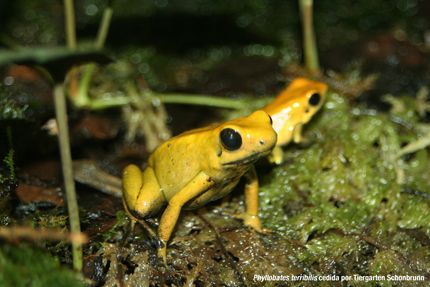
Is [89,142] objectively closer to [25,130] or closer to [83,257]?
[25,130]

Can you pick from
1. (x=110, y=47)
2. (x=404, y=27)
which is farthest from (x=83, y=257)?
(x=404, y=27)

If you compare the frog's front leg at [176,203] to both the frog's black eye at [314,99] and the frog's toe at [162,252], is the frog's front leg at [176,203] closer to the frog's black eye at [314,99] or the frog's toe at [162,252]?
the frog's toe at [162,252]

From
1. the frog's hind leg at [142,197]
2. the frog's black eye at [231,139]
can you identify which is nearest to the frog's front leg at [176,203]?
the frog's hind leg at [142,197]

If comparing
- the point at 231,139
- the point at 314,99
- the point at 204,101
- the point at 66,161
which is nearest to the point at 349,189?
the point at 314,99

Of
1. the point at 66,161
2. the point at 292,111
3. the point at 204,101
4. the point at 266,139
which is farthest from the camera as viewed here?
the point at 204,101

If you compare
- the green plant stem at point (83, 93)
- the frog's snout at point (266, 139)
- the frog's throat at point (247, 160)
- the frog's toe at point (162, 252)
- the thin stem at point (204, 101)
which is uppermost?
the frog's snout at point (266, 139)

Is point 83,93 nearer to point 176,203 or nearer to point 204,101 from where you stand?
point 204,101

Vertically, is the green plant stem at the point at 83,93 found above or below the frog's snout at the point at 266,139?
below

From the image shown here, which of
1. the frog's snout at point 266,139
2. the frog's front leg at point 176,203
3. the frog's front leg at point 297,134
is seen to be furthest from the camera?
the frog's front leg at point 297,134

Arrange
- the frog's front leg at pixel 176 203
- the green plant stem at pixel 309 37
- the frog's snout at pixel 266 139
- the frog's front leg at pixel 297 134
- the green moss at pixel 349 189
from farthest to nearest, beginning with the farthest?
1. the green plant stem at pixel 309 37
2. the frog's front leg at pixel 297 134
3. the green moss at pixel 349 189
4. the frog's front leg at pixel 176 203
5. the frog's snout at pixel 266 139
